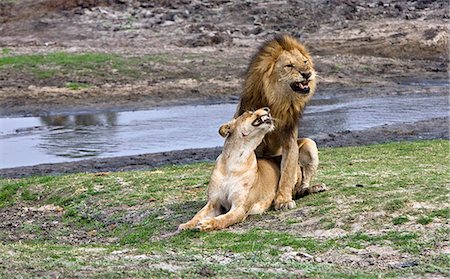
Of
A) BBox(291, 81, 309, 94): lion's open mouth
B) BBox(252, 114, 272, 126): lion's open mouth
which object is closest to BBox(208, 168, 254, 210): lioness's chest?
BBox(252, 114, 272, 126): lion's open mouth

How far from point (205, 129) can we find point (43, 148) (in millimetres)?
3751

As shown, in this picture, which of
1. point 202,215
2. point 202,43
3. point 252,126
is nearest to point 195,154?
point 252,126

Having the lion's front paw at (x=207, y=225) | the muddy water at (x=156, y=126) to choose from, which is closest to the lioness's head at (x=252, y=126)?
the lion's front paw at (x=207, y=225)

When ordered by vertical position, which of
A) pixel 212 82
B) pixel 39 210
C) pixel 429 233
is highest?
pixel 429 233

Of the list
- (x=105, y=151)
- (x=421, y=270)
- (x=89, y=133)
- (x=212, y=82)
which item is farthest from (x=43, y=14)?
(x=421, y=270)

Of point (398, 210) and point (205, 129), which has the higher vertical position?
point (398, 210)

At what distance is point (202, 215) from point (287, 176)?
1.02 metres

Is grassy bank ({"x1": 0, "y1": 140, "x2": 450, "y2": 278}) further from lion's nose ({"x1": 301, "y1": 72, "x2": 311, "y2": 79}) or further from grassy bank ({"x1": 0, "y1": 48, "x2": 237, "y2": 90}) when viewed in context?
grassy bank ({"x1": 0, "y1": 48, "x2": 237, "y2": 90})

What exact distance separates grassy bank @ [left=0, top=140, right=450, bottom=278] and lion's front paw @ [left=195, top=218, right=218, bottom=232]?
8cm

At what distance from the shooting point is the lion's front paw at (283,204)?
33.4ft

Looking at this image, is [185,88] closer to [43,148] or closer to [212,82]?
[212,82]

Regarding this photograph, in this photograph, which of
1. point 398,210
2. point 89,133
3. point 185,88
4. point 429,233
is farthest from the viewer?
point 185,88

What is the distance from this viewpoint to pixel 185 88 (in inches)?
1064

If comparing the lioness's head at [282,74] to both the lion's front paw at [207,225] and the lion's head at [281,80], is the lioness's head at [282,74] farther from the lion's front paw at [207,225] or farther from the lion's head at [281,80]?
the lion's front paw at [207,225]
